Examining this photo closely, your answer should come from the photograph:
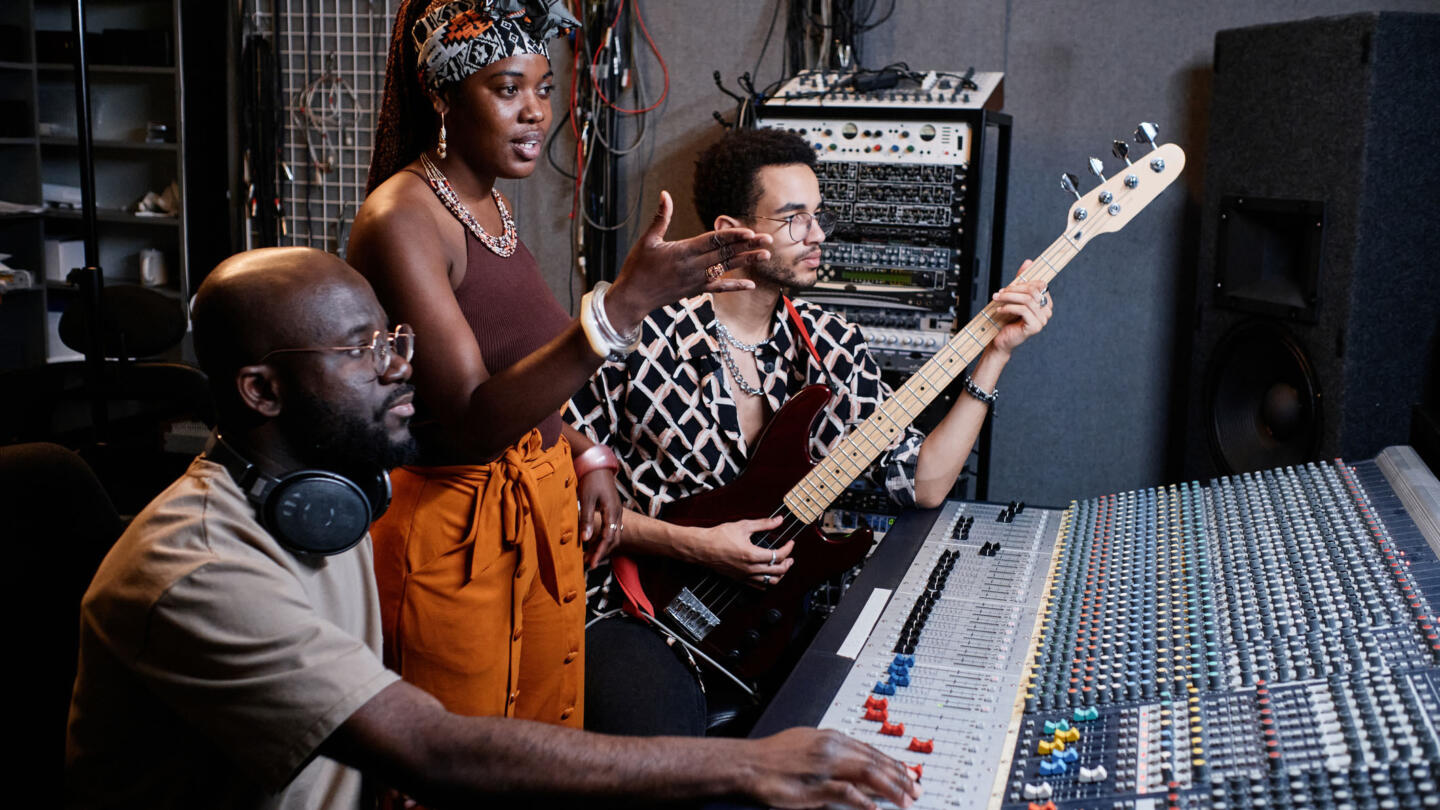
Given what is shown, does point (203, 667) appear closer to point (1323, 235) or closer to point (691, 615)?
point (691, 615)

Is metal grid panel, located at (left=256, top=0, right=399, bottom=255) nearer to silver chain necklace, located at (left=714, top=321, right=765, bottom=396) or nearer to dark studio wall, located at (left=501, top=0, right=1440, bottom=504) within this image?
dark studio wall, located at (left=501, top=0, right=1440, bottom=504)

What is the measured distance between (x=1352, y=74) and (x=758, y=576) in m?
1.76

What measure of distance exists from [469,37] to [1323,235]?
1.99 meters

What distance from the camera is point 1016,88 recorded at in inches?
139

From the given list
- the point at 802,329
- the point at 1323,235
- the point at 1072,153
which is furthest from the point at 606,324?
the point at 1072,153

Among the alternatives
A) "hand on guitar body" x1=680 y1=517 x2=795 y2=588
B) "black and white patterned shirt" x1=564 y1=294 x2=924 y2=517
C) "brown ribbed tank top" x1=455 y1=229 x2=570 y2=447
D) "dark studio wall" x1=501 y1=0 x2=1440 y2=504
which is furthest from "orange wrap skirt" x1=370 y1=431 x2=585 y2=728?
"dark studio wall" x1=501 y1=0 x2=1440 y2=504

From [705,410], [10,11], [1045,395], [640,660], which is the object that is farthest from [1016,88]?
[10,11]

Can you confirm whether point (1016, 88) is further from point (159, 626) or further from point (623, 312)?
point (159, 626)

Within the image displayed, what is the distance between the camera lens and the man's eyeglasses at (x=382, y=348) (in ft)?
3.63

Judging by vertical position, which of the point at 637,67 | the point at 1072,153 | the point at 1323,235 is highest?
the point at 637,67

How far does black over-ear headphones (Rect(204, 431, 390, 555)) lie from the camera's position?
1069 millimetres

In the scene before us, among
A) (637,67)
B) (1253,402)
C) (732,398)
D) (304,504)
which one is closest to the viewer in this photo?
(304,504)

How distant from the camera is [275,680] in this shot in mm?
965

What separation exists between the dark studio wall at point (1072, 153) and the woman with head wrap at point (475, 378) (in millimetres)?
2227
